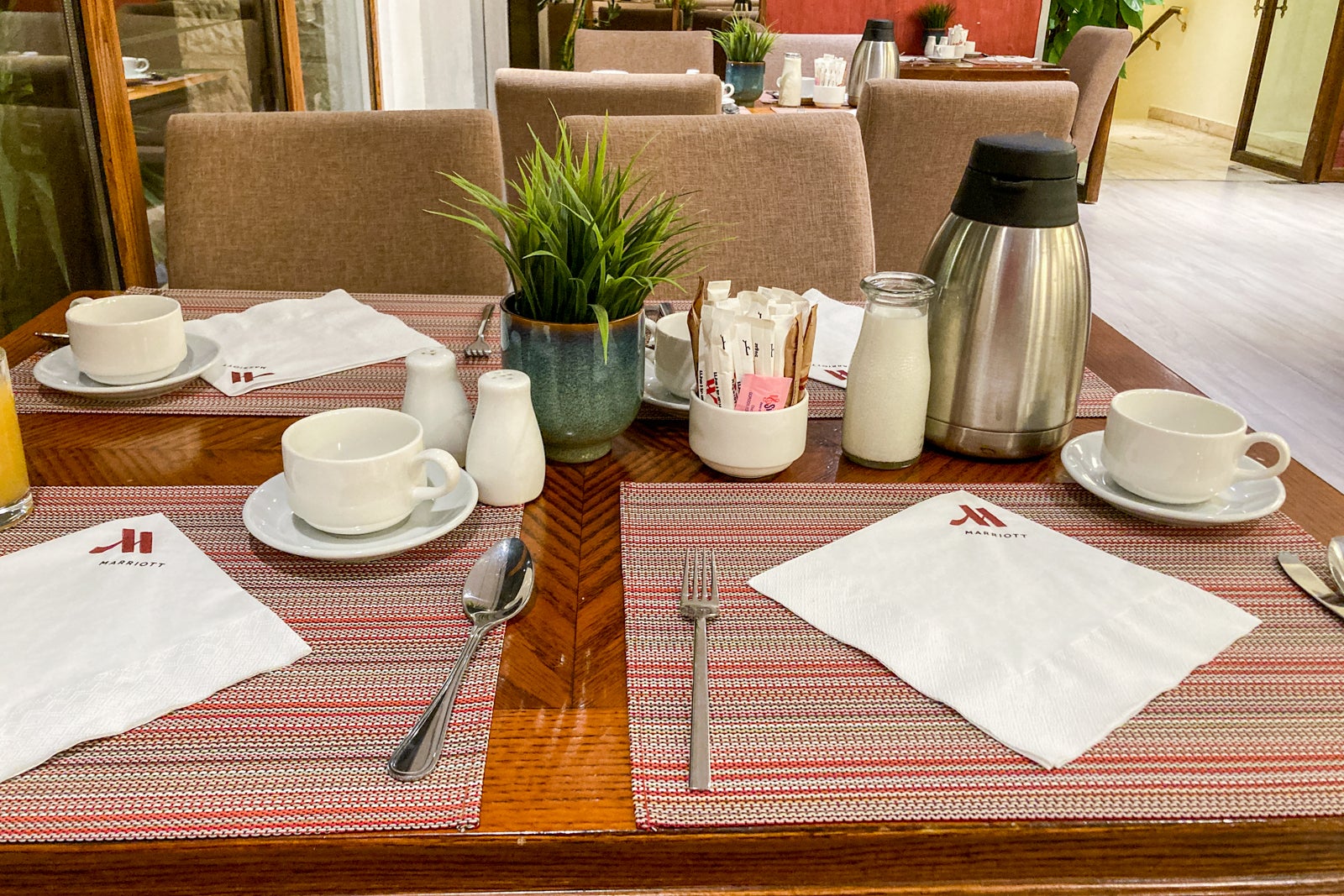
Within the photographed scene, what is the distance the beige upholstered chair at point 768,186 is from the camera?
4.62 feet

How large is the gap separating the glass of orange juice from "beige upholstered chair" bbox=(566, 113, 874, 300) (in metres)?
0.84

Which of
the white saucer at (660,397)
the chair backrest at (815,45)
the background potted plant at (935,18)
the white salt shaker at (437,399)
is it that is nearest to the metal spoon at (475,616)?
the white salt shaker at (437,399)

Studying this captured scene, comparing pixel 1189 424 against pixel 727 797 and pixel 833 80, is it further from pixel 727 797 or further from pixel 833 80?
pixel 833 80

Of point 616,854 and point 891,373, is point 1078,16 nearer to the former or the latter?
point 891,373

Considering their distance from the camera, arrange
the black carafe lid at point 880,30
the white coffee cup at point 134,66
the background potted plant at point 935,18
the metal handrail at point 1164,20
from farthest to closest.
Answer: the metal handrail at point 1164,20
the background potted plant at point 935,18
the black carafe lid at point 880,30
the white coffee cup at point 134,66

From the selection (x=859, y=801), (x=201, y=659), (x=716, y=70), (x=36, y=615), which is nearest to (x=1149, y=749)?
(x=859, y=801)

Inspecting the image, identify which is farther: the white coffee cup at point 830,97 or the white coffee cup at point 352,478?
the white coffee cup at point 830,97

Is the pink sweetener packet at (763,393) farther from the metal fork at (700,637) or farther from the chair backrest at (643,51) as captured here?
the chair backrest at (643,51)

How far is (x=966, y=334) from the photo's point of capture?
2.68 feet

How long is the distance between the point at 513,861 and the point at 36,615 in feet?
1.10

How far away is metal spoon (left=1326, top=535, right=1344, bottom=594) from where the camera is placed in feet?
2.13

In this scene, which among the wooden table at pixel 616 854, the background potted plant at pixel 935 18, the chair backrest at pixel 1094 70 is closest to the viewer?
the wooden table at pixel 616 854

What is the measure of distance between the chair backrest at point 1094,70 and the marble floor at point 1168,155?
115 cm

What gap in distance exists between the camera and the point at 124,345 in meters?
0.91
